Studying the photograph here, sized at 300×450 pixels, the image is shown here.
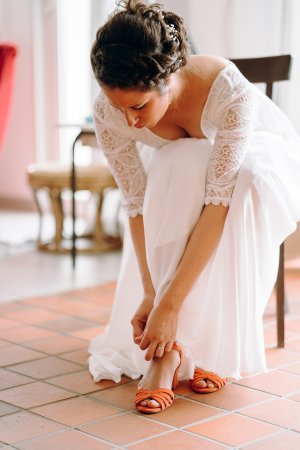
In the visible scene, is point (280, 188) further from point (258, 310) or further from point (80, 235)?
point (80, 235)

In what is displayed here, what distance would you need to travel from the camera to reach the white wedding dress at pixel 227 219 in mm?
1930

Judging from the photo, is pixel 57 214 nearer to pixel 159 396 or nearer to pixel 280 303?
pixel 280 303

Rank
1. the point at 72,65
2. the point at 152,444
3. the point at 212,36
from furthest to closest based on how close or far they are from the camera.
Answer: the point at 72,65 → the point at 212,36 → the point at 152,444

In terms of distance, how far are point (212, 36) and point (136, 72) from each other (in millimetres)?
2467

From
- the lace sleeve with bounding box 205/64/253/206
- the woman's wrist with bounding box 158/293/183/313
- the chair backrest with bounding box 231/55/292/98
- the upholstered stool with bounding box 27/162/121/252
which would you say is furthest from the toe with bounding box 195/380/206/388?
the upholstered stool with bounding box 27/162/121/252

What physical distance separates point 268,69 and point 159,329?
1.05m

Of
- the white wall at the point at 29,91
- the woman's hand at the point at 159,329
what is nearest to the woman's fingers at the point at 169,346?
the woman's hand at the point at 159,329

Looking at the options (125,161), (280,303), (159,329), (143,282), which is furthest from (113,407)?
(280,303)

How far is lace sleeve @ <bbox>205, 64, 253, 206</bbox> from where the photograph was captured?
191 centimetres

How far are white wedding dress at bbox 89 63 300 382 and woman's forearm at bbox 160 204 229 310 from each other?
3 centimetres

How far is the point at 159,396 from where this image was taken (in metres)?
1.88

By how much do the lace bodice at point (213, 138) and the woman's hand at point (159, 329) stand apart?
0.29 metres

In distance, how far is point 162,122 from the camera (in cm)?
206

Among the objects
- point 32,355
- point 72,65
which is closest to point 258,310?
point 32,355
